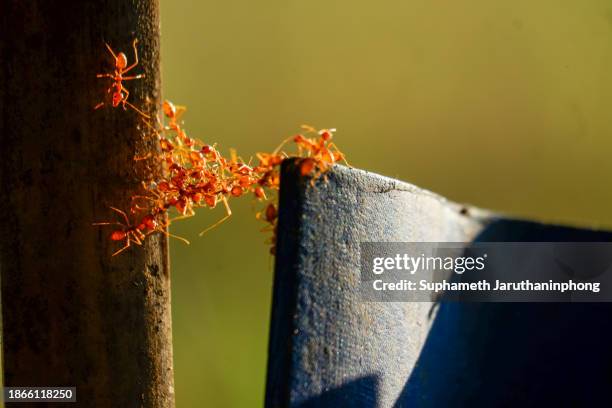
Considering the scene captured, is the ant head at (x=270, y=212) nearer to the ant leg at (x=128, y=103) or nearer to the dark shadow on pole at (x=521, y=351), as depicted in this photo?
the ant leg at (x=128, y=103)

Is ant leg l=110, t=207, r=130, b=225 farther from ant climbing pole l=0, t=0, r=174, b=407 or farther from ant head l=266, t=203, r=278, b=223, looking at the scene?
ant head l=266, t=203, r=278, b=223

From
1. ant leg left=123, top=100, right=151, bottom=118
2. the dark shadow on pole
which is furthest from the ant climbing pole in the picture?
the dark shadow on pole

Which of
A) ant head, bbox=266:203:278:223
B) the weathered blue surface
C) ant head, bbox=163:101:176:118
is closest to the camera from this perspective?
the weathered blue surface

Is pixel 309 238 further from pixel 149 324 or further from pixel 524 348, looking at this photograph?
pixel 524 348

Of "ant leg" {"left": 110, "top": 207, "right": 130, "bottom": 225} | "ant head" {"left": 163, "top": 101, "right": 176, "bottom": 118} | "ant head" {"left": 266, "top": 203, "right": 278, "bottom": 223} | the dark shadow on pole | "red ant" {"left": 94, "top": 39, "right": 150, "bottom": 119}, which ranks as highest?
"ant head" {"left": 163, "top": 101, "right": 176, "bottom": 118}

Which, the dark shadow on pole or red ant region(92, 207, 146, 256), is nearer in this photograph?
red ant region(92, 207, 146, 256)

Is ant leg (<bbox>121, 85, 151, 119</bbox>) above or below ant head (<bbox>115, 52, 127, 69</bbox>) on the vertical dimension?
below

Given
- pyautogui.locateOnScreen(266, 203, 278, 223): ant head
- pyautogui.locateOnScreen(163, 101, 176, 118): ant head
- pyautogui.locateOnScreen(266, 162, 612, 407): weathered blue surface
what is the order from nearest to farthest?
pyautogui.locateOnScreen(266, 162, 612, 407): weathered blue surface < pyautogui.locateOnScreen(266, 203, 278, 223): ant head < pyautogui.locateOnScreen(163, 101, 176, 118): ant head

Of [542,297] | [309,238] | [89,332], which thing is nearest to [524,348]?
[542,297]
